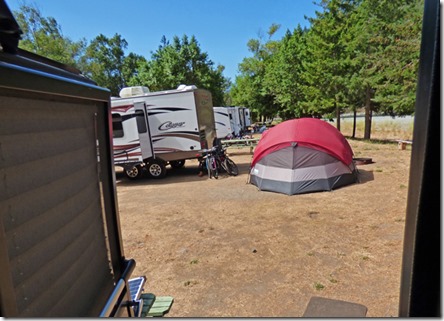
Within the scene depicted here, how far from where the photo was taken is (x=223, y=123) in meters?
21.0

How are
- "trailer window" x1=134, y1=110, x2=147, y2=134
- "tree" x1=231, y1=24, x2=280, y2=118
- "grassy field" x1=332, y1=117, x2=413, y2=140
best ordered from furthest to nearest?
"tree" x1=231, y1=24, x2=280, y2=118, "grassy field" x1=332, y1=117, x2=413, y2=140, "trailer window" x1=134, y1=110, x2=147, y2=134

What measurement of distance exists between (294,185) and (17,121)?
272 inches

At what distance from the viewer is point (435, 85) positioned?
667 mm

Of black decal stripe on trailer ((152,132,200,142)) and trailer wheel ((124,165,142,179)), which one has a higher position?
black decal stripe on trailer ((152,132,200,142))

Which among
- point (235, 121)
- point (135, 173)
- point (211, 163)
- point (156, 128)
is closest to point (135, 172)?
point (135, 173)

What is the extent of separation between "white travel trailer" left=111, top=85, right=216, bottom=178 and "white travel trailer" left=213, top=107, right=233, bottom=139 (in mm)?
10034

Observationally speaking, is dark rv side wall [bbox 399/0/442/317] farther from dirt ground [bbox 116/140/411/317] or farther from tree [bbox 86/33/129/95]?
tree [bbox 86/33/129/95]

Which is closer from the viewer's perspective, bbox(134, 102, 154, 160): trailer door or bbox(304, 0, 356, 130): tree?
bbox(134, 102, 154, 160): trailer door

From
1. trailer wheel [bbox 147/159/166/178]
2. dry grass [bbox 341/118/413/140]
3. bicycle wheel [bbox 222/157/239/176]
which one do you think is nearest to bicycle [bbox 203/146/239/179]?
bicycle wheel [bbox 222/157/239/176]

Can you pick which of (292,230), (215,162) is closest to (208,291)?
(292,230)

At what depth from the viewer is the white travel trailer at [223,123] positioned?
20.9 metres

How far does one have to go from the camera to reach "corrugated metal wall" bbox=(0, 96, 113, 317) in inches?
33.8

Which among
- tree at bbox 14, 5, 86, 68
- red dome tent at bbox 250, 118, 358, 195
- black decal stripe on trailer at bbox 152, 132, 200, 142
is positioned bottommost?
red dome tent at bbox 250, 118, 358, 195

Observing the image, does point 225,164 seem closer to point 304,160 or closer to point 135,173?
point 135,173
